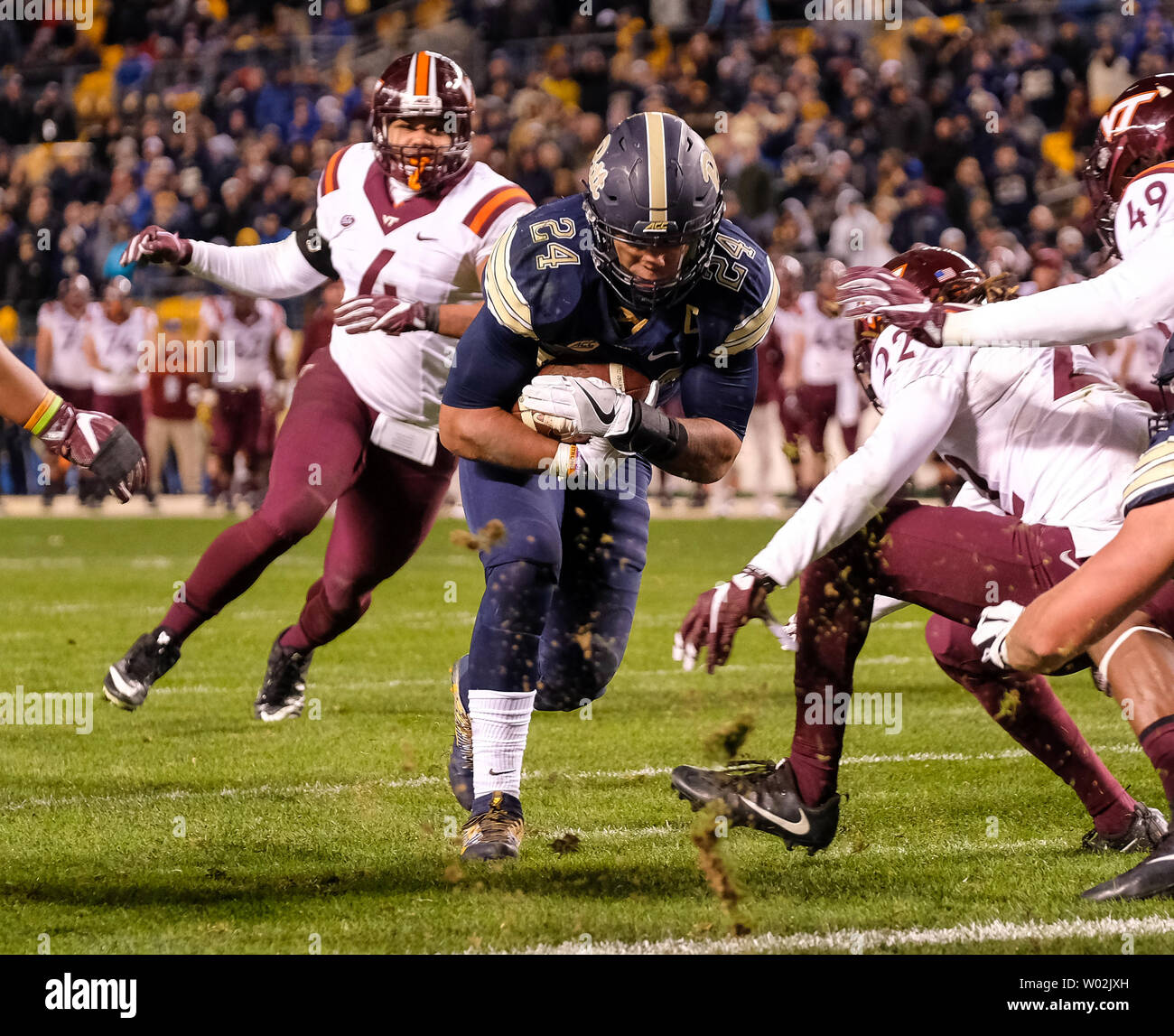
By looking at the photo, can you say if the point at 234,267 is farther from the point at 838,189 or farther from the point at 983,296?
the point at 838,189

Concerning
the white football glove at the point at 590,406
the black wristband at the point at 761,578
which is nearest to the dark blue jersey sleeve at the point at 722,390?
the white football glove at the point at 590,406

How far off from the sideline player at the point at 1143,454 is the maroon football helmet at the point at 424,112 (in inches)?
84.2

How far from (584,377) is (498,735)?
0.92m

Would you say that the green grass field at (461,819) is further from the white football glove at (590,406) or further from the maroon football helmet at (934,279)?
the maroon football helmet at (934,279)

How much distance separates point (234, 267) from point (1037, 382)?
9.84 ft

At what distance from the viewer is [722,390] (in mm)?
4184

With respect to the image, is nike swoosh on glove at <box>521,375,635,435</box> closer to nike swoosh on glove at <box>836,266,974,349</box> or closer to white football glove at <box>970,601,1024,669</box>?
nike swoosh on glove at <box>836,266,974,349</box>

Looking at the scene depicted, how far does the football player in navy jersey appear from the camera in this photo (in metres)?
3.80

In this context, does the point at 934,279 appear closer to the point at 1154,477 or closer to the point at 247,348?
the point at 1154,477

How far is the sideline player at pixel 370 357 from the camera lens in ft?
17.6

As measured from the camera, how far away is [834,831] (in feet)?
13.2

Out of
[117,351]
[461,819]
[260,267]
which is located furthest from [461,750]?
[117,351]

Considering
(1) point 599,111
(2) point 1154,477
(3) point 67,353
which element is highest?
(2) point 1154,477

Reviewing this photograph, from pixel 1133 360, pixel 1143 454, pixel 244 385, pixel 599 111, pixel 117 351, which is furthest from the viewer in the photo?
pixel 599 111
